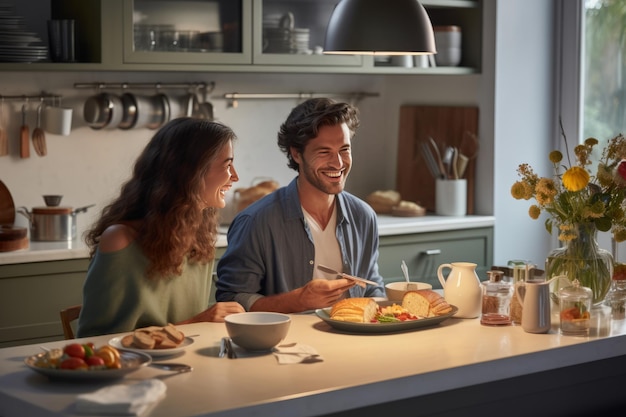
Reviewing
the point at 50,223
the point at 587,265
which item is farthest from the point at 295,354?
the point at 50,223

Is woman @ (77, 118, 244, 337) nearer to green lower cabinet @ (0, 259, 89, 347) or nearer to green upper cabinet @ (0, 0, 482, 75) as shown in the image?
green lower cabinet @ (0, 259, 89, 347)

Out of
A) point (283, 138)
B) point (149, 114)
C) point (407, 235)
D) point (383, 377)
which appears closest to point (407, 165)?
point (407, 235)

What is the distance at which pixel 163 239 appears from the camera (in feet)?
9.19

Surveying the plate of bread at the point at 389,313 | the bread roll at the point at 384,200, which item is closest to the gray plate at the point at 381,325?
the plate of bread at the point at 389,313

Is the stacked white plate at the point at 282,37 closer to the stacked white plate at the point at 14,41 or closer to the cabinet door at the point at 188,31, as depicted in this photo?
the cabinet door at the point at 188,31

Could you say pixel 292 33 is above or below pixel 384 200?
above

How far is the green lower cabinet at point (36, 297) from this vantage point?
383cm

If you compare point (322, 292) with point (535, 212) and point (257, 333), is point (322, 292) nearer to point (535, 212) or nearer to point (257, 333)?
point (257, 333)

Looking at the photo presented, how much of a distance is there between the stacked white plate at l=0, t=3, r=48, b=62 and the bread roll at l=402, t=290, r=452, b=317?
2025 mm

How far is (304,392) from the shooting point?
6.73 feet

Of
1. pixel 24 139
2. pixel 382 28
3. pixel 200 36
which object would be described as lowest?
pixel 24 139

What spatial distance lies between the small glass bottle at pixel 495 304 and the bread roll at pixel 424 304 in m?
0.10

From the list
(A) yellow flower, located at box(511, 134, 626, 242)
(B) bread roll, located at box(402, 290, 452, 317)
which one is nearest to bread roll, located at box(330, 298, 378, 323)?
(B) bread roll, located at box(402, 290, 452, 317)

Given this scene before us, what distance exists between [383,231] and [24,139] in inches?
64.7
